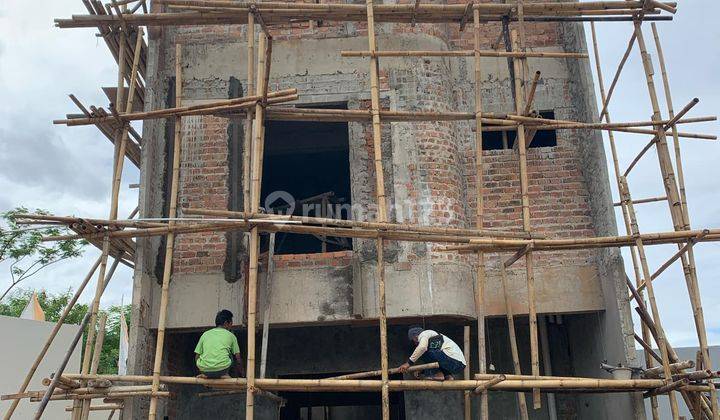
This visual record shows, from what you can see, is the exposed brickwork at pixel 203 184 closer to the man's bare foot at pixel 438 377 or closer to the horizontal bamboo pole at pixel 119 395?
the horizontal bamboo pole at pixel 119 395

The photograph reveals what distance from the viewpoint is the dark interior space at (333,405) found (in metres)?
10.4

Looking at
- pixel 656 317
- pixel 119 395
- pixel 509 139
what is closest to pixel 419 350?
pixel 656 317

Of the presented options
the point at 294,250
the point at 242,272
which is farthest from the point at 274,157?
the point at 242,272

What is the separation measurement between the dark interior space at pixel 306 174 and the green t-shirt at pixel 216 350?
6.72ft

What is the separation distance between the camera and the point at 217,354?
6480 mm

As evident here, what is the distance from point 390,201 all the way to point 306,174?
5211 mm

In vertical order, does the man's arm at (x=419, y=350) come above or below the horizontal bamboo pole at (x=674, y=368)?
above

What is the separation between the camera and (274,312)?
788 cm

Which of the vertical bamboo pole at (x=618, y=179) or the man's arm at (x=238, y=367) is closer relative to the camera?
the man's arm at (x=238, y=367)

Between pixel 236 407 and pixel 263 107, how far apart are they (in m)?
4.63

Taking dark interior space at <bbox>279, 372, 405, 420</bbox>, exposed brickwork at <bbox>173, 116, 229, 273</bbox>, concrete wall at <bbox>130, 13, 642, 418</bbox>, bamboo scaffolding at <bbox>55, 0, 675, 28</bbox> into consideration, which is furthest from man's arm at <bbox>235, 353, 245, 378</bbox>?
bamboo scaffolding at <bbox>55, 0, 675, 28</bbox>

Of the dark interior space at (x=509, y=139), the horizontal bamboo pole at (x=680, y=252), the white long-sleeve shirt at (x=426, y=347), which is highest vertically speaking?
the dark interior space at (x=509, y=139)

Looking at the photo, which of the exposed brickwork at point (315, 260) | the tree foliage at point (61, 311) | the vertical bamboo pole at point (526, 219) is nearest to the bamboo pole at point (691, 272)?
→ the vertical bamboo pole at point (526, 219)

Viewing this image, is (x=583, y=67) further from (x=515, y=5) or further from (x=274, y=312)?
(x=274, y=312)
